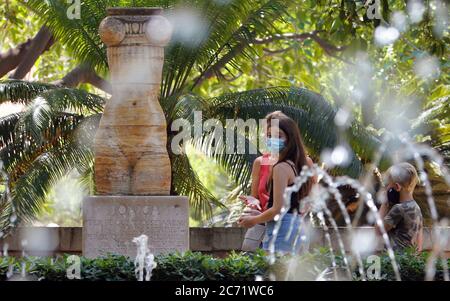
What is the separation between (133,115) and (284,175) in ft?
8.74

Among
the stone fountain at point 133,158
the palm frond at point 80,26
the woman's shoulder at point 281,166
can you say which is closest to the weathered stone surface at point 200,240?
the stone fountain at point 133,158

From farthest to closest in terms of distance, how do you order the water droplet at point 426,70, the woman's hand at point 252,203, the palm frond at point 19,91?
the water droplet at point 426,70, the palm frond at point 19,91, the woman's hand at point 252,203

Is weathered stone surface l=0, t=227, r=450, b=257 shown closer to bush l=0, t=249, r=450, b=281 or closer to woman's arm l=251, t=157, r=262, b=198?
woman's arm l=251, t=157, r=262, b=198

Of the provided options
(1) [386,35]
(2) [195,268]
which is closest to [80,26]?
(1) [386,35]

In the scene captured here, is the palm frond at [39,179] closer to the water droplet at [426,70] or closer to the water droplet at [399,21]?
the water droplet at [399,21]

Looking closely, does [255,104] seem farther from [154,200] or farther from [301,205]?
[301,205]

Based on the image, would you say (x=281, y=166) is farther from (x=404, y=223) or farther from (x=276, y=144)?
(x=404, y=223)

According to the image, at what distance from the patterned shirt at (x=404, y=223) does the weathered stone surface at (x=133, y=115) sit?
220 cm

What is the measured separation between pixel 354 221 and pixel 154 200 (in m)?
6.35

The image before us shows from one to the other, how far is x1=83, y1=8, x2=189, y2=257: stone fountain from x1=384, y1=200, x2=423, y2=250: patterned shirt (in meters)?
1.91

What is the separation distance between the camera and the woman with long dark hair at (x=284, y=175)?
27.2 feet

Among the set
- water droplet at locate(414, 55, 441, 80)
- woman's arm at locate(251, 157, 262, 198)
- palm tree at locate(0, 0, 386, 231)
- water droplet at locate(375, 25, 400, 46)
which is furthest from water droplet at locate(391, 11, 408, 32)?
woman's arm at locate(251, 157, 262, 198)
